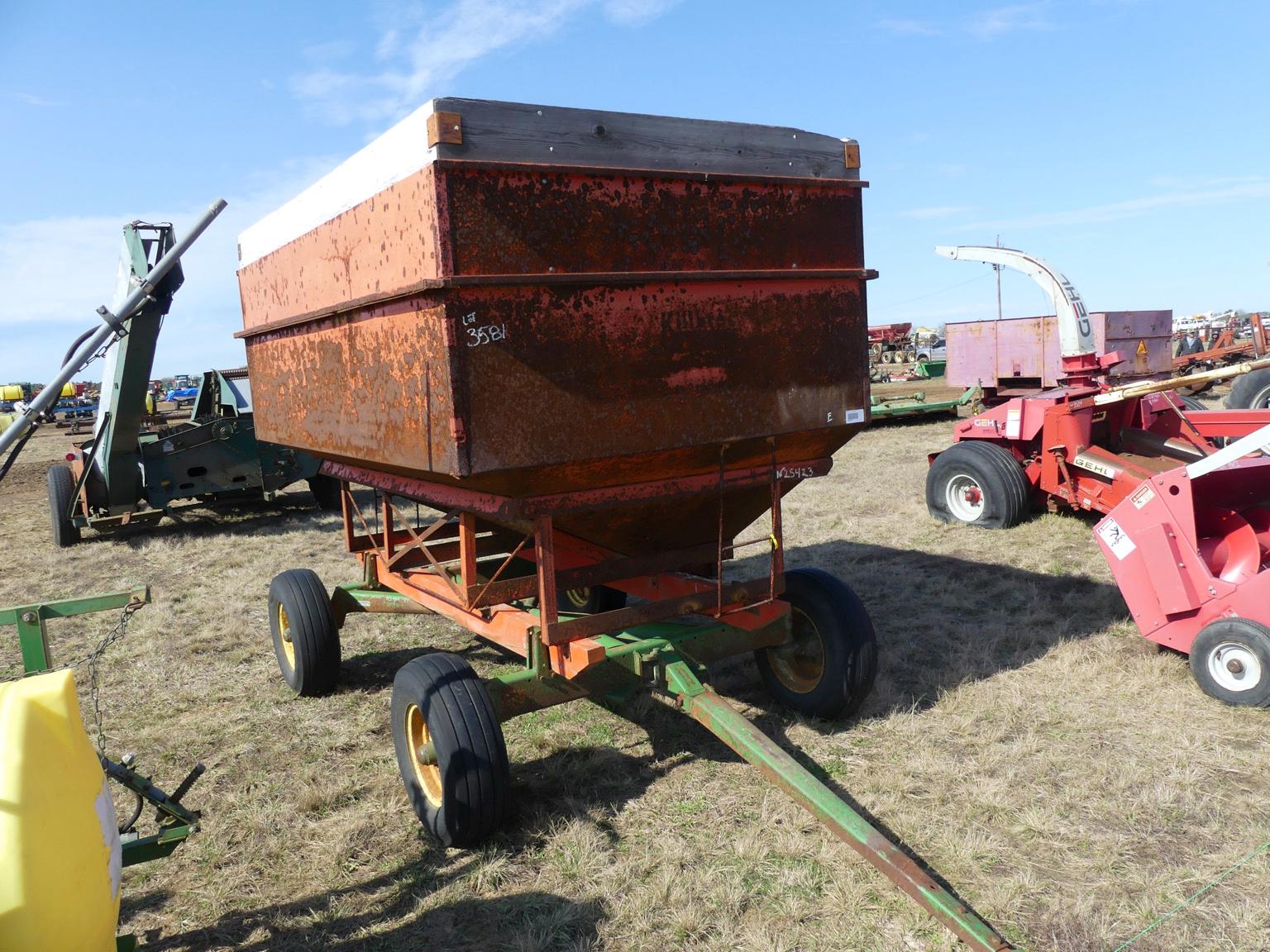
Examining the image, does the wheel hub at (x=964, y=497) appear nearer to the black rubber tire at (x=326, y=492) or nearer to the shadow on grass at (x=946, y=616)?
the shadow on grass at (x=946, y=616)

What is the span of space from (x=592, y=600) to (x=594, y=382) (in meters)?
3.16

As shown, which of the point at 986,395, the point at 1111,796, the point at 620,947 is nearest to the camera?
the point at 620,947

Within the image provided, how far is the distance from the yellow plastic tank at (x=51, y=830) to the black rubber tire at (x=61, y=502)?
8.87 meters

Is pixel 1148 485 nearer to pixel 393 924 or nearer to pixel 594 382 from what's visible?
pixel 594 382

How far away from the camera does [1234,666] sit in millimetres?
4141

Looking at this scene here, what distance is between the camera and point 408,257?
311 centimetres

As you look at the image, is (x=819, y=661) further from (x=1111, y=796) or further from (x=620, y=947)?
(x=620, y=947)

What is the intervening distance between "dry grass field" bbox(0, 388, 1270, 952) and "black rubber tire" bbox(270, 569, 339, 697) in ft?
0.43

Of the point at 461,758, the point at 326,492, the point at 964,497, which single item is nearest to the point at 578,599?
the point at 461,758

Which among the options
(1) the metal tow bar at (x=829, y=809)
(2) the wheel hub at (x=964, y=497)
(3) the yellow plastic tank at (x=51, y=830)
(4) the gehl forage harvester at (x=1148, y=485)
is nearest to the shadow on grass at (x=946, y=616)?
(2) the wheel hub at (x=964, y=497)

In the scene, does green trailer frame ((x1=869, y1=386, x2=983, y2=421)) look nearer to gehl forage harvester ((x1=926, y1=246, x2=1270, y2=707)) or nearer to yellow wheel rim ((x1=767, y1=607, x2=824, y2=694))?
gehl forage harvester ((x1=926, y1=246, x2=1270, y2=707))

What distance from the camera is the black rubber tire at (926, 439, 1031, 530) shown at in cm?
775

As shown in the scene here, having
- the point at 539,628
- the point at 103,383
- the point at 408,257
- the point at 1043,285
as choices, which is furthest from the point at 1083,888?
the point at 103,383

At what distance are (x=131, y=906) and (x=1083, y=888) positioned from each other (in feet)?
10.7
